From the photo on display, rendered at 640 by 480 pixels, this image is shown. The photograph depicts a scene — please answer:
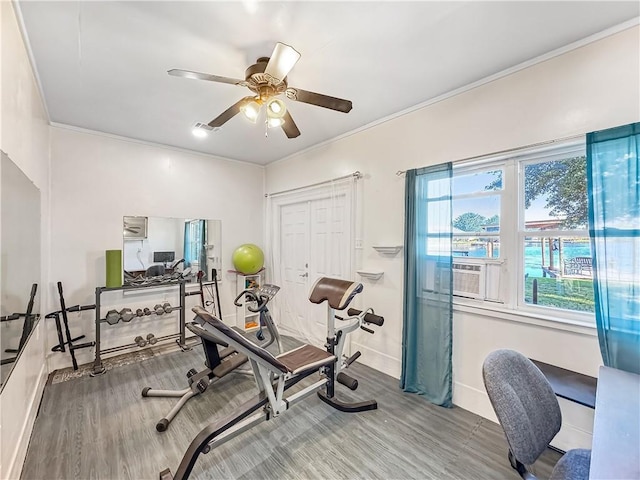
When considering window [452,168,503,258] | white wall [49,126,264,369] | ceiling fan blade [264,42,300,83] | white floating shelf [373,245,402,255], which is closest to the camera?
ceiling fan blade [264,42,300,83]

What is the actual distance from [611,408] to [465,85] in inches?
97.0

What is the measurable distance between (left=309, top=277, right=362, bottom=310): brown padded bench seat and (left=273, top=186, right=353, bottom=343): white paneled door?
0.87 metres

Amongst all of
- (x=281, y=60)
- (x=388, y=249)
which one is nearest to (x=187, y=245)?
(x=388, y=249)

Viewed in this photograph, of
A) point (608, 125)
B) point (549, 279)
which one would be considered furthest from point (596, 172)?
point (549, 279)

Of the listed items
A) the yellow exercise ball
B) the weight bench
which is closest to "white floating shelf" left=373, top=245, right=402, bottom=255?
the weight bench

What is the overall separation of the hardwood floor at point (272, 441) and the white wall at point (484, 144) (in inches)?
18.3

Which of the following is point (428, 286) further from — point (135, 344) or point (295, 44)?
point (135, 344)

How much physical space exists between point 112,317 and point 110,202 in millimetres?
1457

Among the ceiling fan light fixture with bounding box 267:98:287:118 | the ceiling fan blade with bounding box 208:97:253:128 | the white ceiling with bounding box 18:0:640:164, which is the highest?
the white ceiling with bounding box 18:0:640:164

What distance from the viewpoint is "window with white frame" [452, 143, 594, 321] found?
206 centimetres

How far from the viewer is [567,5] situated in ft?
5.42

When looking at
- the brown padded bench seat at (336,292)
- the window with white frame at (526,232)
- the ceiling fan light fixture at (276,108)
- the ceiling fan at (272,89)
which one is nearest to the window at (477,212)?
the window with white frame at (526,232)

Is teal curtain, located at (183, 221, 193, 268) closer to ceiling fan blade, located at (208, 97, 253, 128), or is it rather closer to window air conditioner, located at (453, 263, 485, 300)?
ceiling fan blade, located at (208, 97, 253, 128)

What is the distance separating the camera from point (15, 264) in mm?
1670
